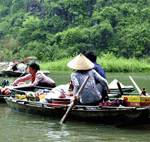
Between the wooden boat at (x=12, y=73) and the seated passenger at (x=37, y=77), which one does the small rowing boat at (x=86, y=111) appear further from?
the wooden boat at (x=12, y=73)

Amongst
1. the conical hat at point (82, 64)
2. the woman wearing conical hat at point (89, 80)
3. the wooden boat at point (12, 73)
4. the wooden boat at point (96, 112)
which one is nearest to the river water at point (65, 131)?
the wooden boat at point (96, 112)

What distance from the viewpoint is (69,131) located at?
6.84 m

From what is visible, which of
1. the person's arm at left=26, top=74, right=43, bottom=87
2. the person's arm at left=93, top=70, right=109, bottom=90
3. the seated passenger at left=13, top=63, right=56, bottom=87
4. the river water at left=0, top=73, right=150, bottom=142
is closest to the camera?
the river water at left=0, top=73, right=150, bottom=142

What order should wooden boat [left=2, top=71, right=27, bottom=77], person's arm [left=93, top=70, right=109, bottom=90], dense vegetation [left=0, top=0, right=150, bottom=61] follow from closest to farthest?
person's arm [left=93, top=70, right=109, bottom=90]
wooden boat [left=2, top=71, right=27, bottom=77]
dense vegetation [left=0, top=0, right=150, bottom=61]

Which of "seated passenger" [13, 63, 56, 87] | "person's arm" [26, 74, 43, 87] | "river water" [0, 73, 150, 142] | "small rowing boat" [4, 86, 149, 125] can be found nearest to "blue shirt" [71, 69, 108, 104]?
"small rowing boat" [4, 86, 149, 125]

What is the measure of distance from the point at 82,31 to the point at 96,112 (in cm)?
3342

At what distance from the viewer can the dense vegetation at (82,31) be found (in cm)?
3875

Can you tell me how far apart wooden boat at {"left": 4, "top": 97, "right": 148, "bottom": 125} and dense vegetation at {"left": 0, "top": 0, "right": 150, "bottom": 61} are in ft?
95.3

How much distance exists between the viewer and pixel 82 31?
4009cm

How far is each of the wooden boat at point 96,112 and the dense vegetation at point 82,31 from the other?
95.3ft

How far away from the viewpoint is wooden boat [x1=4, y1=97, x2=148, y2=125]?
6.74m

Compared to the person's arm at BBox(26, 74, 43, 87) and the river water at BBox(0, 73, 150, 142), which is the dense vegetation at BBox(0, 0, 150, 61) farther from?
the river water at BBox(0, 73, 150, 142)

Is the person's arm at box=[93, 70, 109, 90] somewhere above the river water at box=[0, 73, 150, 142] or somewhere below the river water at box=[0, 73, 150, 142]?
above

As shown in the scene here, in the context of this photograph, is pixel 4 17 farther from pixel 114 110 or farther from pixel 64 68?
pixel 114 110
